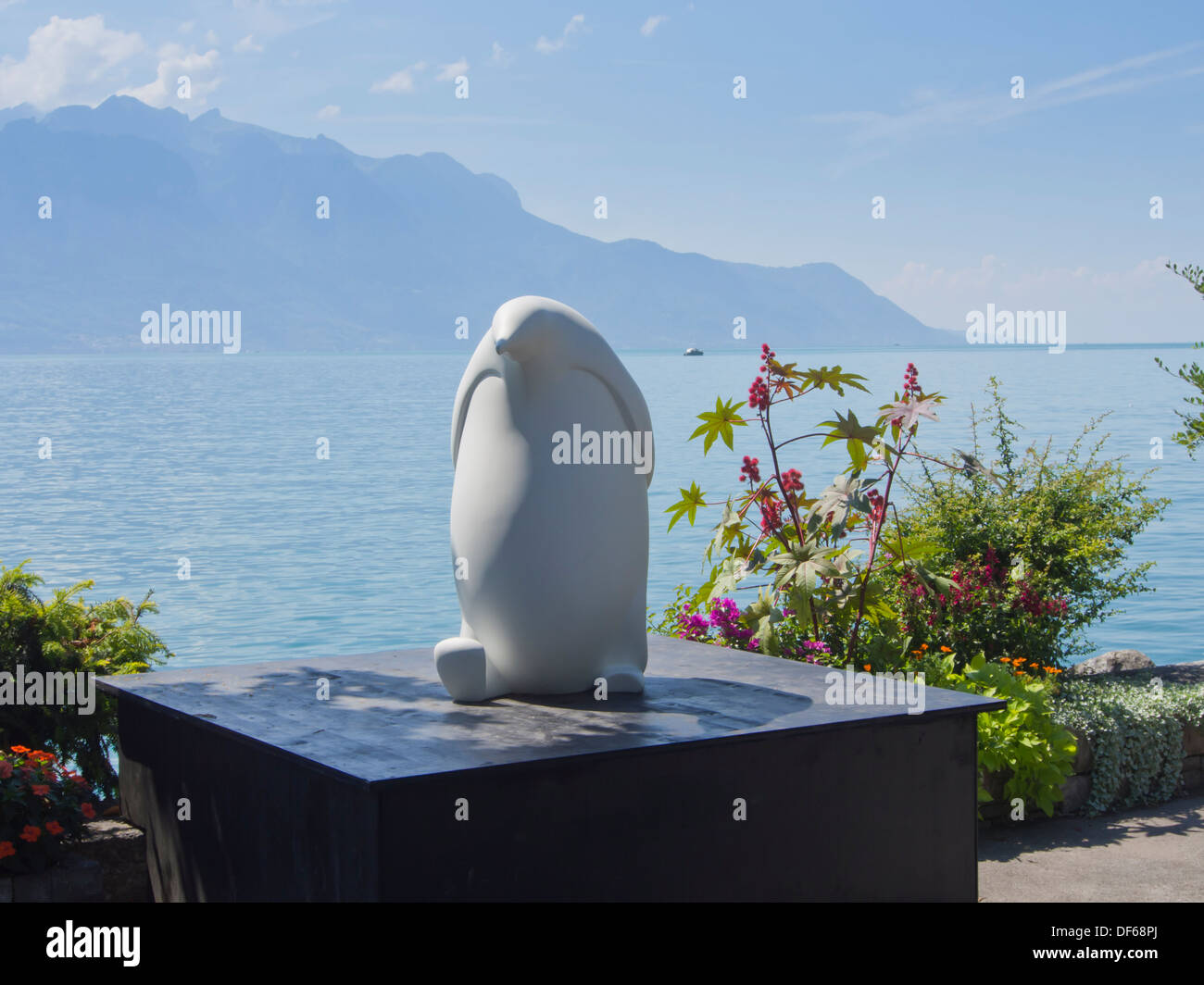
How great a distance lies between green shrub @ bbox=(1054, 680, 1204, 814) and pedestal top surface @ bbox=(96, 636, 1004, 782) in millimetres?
2029

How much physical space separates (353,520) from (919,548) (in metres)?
19.6

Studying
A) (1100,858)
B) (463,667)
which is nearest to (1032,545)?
(1100,858)

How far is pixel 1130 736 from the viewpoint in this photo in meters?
6.64

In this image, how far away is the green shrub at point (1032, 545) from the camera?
24.0 ft

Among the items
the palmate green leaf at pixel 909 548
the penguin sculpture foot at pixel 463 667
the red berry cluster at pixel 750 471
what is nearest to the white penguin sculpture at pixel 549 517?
the penguin sculpture foot at pixel 463 667

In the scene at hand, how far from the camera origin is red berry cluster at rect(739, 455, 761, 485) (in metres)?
7.18

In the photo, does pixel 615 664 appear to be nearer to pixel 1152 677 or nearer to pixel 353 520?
pixel 1152 677

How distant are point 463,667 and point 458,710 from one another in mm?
166

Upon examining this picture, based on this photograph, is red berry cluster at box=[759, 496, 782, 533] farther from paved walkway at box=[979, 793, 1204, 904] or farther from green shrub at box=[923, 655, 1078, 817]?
paved walkway at box=[979, 793, 1204, 904]

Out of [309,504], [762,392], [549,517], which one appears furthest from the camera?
[309,504]

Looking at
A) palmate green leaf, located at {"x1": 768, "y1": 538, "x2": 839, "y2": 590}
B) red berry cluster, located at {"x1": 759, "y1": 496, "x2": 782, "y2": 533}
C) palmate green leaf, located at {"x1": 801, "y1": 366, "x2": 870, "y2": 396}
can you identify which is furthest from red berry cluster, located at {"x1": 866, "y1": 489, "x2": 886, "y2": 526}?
palmate green leaf, located at {"x1": 801, "y1": 366, "x2": 870, "y2": 396}

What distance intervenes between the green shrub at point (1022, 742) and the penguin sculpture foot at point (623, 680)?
6.72 feet

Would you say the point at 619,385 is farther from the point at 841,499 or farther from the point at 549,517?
the point at 841,499
